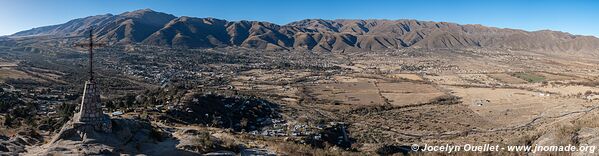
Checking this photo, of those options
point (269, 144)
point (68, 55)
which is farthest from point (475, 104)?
point (68, 55)

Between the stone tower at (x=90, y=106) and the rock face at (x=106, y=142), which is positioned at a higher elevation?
the stone tower at (x=90, y=106)

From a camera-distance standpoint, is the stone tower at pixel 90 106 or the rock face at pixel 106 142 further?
the stone tower at pixel 90 106

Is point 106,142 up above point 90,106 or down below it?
below

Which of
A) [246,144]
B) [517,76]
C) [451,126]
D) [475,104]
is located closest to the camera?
[246,144]

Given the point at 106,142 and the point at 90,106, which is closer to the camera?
the point at 90,106

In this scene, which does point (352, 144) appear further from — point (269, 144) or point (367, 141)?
point (269, 144)

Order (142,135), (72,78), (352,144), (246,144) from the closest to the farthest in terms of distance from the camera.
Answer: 1. (142,135)
2. (246,144)
3. (352,144)
4. (72,78)

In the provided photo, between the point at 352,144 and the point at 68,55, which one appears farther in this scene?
the point at 68,55

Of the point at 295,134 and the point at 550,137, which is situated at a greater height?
the point at 550,137
